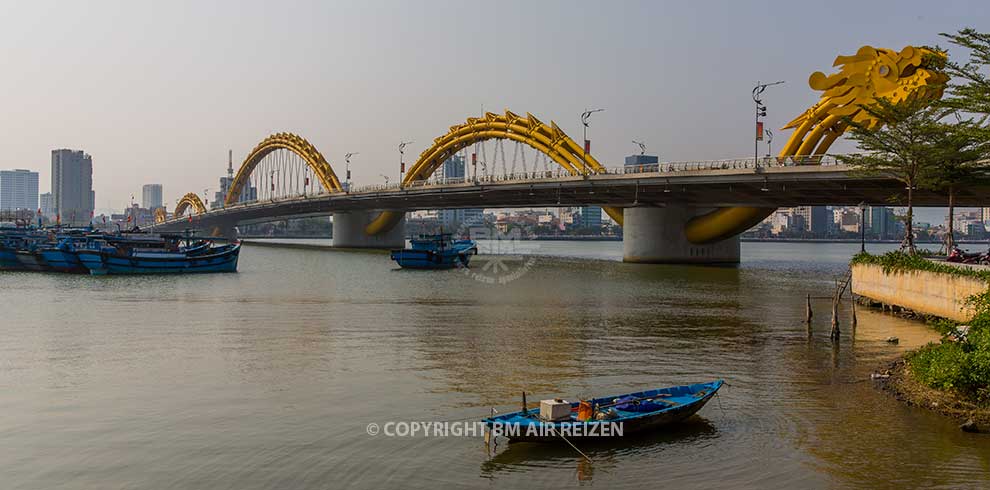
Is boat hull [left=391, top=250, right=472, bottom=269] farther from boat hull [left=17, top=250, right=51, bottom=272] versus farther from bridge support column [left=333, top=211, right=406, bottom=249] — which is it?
bridge support column [left=333, top=211, right=406, bottom=249]

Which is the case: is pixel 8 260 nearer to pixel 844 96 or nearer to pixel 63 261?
pixel 63 261

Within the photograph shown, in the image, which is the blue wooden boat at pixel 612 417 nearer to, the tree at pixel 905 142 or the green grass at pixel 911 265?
the green grass at pixel 911 265

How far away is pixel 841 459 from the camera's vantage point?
19.1m

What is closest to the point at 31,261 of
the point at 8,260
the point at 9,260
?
the point at 9,260

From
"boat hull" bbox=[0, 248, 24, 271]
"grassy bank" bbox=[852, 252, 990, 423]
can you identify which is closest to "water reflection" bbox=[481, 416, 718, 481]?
"grassy bank" bbox=[852, 252, 990, 423]

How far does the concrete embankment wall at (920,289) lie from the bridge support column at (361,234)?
11260 centimetres

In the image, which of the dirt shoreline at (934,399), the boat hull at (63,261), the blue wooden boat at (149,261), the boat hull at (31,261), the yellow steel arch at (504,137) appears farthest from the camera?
the yellow steel arch at (504,137)

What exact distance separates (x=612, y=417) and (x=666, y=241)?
7683 cm

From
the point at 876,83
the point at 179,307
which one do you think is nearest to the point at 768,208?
the point at 876,83

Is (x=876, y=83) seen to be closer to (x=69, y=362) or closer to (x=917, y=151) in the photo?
(x=917, y=151)

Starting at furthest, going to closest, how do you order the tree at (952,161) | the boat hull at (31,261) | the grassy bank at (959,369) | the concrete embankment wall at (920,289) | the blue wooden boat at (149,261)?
1. the boat hull at (31,261)
2. the blue wooden boat at (149,261)
3. the tree at (952,161)
4. the concrete embankment wall at (920,289)
5. the grassy bank at (959,369)

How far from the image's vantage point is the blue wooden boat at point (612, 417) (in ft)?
62.8

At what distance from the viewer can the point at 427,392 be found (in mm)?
25688

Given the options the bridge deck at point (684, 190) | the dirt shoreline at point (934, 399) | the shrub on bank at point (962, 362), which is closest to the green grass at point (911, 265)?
the shrub on bank at point (962, 362)
